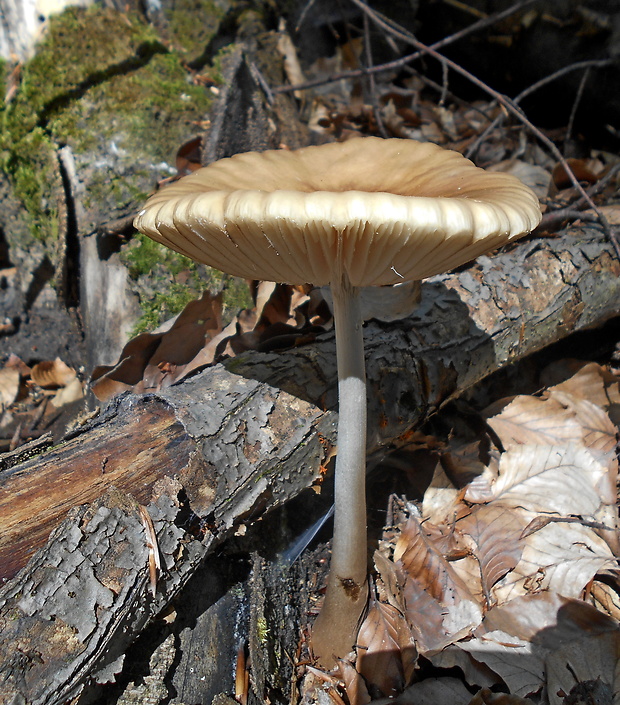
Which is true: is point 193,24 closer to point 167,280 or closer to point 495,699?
point 167,280

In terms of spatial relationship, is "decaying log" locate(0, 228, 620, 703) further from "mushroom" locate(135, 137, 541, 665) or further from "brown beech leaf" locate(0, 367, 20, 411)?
"brown beech leaf" locate(0, 367, 20, 411)

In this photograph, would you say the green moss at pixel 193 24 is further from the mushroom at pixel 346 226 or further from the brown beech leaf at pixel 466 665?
the brown beech leaf at pixel 466 665

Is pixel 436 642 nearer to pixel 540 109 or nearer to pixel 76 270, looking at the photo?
pixel 76 270

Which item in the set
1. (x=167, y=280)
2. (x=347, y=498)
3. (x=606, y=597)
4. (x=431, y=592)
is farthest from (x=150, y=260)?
(x=606, y=597)

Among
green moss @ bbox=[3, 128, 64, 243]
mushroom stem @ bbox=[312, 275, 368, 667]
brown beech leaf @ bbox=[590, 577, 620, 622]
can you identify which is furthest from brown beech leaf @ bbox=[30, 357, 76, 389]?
brown beech leaf @ bbox=[590, 577, 620, 622]

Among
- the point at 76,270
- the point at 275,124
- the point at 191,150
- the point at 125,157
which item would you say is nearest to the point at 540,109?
the point at 275,124

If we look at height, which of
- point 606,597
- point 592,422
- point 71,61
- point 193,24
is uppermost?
point 193,24

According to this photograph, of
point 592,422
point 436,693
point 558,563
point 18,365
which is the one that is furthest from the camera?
point 18,365

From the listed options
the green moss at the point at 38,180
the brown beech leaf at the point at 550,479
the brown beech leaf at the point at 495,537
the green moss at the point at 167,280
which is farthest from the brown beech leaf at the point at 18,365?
the brown beech leaf at the point at 550,479
